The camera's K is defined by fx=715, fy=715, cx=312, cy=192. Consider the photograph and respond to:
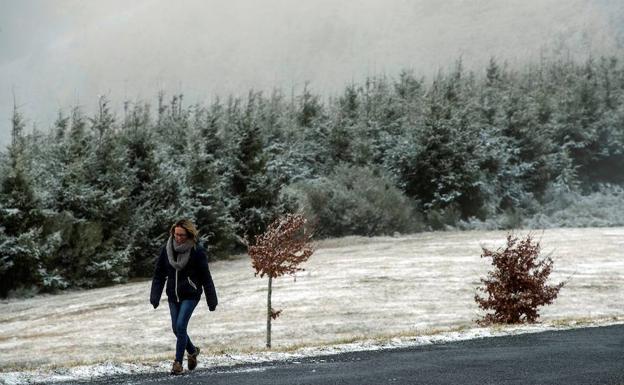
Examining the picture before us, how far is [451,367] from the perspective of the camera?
1023cm

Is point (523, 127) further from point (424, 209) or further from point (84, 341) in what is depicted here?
Result: point (84, 341)

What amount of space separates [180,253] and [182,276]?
330mm

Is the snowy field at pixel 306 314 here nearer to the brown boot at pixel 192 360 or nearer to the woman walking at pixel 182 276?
the brown boot at pixel 192 360

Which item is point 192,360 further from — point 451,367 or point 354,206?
point 354,206

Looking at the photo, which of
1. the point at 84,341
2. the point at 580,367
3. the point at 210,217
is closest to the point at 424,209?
the point at 210,217

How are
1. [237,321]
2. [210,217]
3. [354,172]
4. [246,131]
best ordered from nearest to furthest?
[237,321] → [210,217] → [246,131] → [354,172]

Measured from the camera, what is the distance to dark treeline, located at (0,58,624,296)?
33.8m

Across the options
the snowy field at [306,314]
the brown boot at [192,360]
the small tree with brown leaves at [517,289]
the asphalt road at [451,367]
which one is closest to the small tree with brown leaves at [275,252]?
the snowy field at [306,314]

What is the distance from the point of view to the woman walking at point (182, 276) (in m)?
9.94

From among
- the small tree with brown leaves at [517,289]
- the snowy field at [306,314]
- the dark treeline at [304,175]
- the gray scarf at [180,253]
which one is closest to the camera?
the gray scarf at [180,253]

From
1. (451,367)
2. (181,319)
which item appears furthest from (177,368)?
(451,367)

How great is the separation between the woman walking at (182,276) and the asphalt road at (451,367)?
2.16 ft

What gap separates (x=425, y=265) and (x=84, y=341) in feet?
56.7

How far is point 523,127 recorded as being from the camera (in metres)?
66.9
